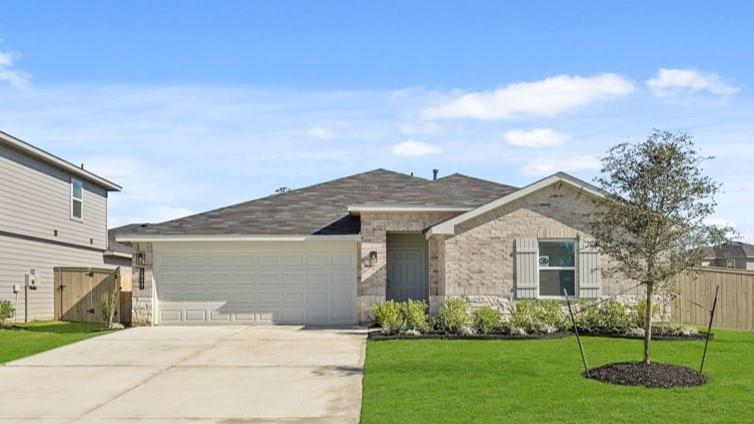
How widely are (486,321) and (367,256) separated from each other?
420 cm

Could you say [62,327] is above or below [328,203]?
below

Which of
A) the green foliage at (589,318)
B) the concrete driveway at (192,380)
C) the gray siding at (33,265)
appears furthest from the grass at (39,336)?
the green foliage at (589,318)

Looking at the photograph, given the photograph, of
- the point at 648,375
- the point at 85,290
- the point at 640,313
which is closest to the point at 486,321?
the point at 640,313

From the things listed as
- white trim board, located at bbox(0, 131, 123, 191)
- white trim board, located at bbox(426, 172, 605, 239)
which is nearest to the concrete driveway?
white trim board, located at bbox(426, 172, 605, 239)

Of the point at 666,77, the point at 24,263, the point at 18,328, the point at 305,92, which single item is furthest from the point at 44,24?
the point at 666,77

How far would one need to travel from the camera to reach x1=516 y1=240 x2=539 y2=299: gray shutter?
17.5 meters

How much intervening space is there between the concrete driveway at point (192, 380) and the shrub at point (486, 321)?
247 cm

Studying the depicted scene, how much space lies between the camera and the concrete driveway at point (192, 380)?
30.0 ft

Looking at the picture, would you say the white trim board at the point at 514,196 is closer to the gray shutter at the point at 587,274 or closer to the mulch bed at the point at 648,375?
the gray shutter at the point at 587,274

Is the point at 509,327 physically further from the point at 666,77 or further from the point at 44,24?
the point at 44,24

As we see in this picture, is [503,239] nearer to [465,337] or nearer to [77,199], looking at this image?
[465,337]

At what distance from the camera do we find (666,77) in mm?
14883

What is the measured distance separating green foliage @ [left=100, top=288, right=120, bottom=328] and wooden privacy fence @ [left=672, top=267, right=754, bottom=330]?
1399cm

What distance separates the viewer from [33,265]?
910 inches
